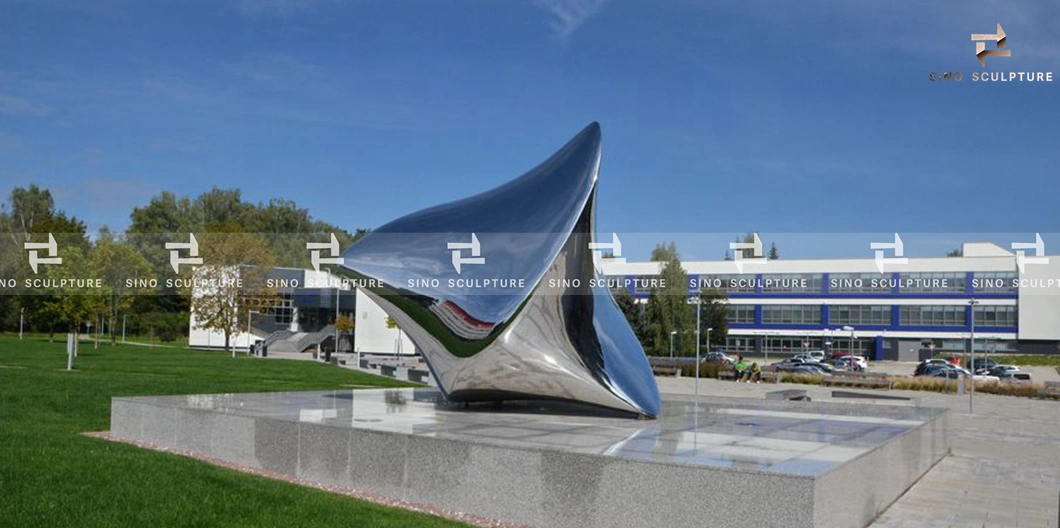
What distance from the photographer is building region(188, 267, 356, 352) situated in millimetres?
66375

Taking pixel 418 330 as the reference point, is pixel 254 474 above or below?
below

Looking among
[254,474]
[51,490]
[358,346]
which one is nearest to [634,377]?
[254,474]

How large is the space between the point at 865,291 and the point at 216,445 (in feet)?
236

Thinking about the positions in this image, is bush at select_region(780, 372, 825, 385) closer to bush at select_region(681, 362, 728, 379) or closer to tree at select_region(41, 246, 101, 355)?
bush at select_region(681, 362, 728, 379)

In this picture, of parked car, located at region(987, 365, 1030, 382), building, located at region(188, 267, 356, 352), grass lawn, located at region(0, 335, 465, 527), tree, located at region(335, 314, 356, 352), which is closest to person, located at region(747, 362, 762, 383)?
parked car, located at region(987, 365, 1030, 382)

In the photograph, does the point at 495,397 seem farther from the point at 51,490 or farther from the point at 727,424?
the point at 51,490

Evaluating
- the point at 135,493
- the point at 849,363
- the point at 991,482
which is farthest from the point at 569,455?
the point at 849,363

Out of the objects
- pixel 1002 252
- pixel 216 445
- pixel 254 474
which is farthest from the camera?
pixel 1002 252

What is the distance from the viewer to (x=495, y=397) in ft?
47.7

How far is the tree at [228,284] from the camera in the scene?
58.9 m

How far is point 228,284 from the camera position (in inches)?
2331

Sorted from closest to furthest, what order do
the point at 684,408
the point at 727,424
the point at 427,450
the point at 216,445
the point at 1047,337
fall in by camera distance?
1. the point at 427,450
2. the point at 216,445
3. the point at 727,424
4. the point at 684,408
5. the point at 1047,337

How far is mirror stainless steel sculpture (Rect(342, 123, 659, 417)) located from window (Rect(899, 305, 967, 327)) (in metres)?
66.6

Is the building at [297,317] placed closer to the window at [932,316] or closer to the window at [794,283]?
the window at [794,283]
